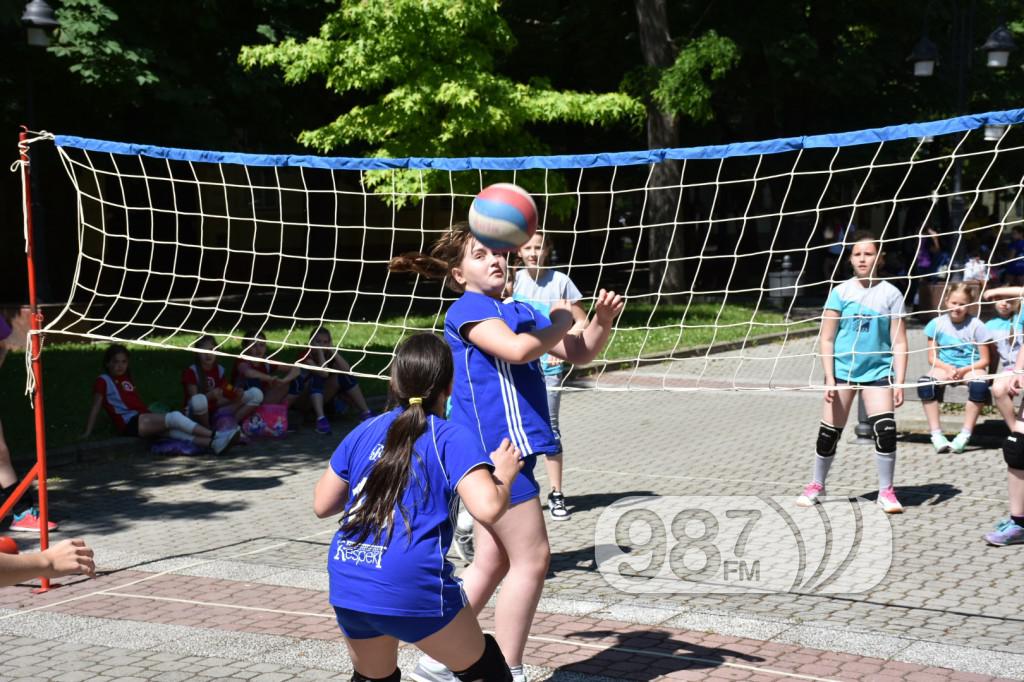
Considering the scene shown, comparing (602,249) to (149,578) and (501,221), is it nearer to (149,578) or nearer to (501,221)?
(149,578)

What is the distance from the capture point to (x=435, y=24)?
663 inches

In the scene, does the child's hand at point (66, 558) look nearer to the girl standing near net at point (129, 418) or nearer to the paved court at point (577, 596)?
the paved court at point (577, 596)

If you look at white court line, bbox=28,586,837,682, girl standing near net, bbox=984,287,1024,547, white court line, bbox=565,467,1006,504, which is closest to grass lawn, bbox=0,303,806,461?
white court line, bbox=565,467,1006,504

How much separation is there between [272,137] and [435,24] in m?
7.12

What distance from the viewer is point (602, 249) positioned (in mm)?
22109

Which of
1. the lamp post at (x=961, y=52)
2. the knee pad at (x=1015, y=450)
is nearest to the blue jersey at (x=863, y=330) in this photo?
the knee pad at (x=1015, y=450)

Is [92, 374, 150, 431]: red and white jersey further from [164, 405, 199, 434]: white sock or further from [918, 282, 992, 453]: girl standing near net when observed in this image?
[918, 282, 992, 453]: girl standing near net

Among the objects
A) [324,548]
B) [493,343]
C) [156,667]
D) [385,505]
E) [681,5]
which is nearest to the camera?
[385,505]

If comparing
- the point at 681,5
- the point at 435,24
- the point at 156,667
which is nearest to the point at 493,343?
the point at 156,667

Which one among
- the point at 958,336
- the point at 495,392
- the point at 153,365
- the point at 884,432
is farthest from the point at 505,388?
the point at 153,365

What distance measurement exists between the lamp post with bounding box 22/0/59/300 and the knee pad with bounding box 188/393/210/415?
2.43 m

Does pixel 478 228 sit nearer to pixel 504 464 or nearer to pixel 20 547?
pixel 504 464

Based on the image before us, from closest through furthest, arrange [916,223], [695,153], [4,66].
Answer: [695,153] < [4,66] < [916,223]

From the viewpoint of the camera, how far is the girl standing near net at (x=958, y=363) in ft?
33.6
